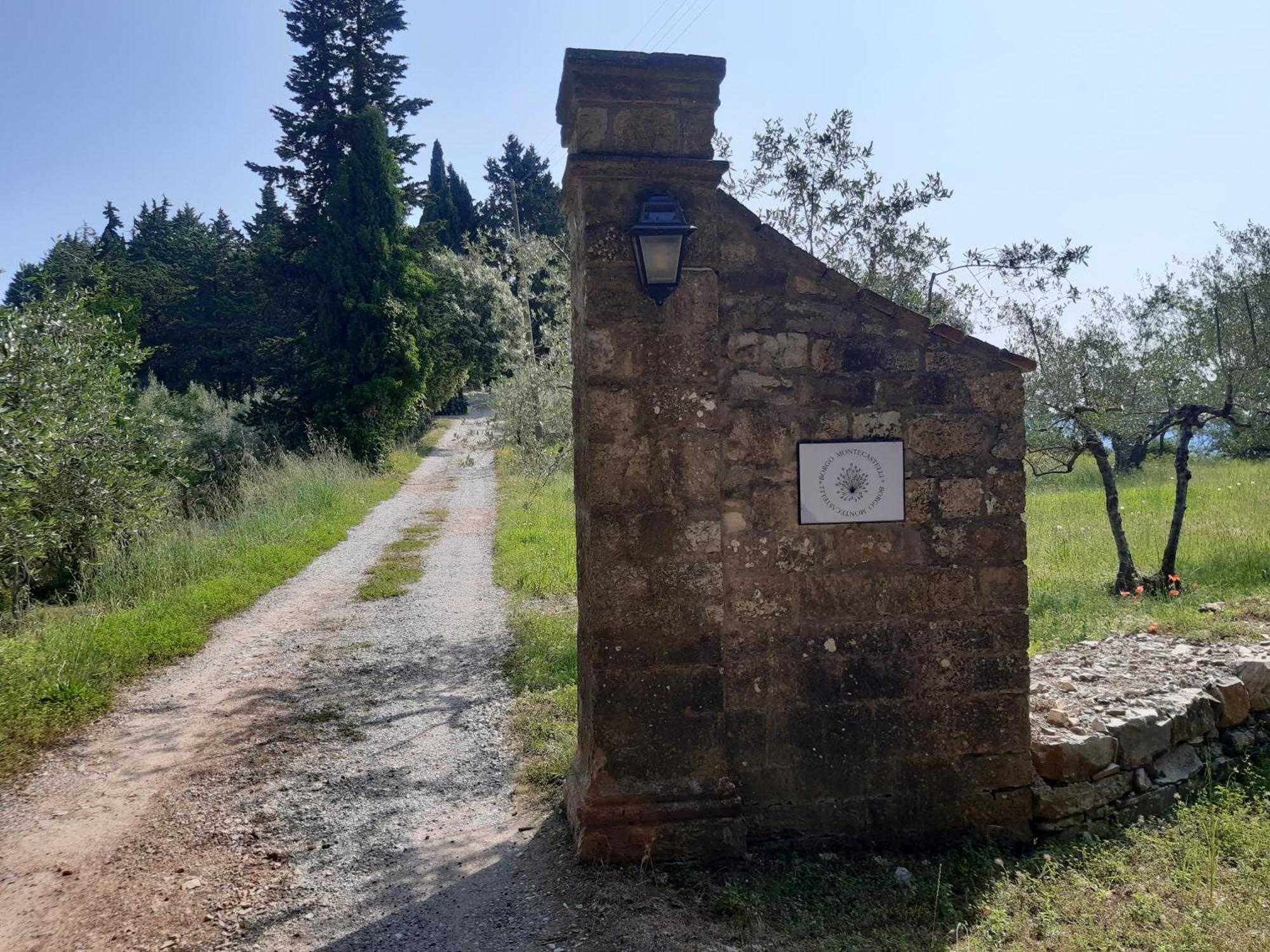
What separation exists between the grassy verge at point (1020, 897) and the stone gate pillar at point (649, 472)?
35cm

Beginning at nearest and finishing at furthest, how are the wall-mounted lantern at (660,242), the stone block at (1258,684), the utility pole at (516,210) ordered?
the wall-mounted lantern at (660,242) → the stone block at (1258,684) → the utility pole at (516,210)

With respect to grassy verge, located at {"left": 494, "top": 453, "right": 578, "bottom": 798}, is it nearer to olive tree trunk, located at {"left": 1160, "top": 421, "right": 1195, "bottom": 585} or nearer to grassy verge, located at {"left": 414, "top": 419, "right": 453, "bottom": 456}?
olive tree trunk, located at {"left": 1160, "top": 421, "right": 1195, "bottom": 585}

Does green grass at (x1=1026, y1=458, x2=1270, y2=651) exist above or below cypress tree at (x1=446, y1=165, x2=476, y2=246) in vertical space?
below

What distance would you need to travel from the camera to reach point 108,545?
9.82 m

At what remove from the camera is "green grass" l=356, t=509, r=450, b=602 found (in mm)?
10195

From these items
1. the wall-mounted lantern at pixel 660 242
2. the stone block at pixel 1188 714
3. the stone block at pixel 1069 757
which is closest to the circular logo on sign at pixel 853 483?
the wall-mounted lantern at pixel 660 242

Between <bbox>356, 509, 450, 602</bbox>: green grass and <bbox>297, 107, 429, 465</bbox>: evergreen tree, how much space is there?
24.2ft

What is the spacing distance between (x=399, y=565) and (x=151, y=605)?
12.0ft

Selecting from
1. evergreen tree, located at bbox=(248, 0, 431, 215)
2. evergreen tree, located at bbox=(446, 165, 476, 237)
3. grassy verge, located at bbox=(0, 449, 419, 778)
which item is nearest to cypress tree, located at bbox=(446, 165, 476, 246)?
evergreen tree, located at bbox=(446, 165, 476, 237)

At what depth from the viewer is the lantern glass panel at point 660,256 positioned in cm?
371

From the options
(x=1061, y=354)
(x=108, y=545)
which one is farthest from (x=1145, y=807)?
(x=108, y=545)

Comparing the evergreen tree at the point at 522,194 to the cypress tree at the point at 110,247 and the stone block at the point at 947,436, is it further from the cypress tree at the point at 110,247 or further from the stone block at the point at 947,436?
the stone block at the point at 947,436

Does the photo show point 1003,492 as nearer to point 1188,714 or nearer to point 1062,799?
point 1062,799

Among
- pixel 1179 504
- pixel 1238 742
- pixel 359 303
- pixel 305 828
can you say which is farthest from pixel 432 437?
pixel 1238 742
